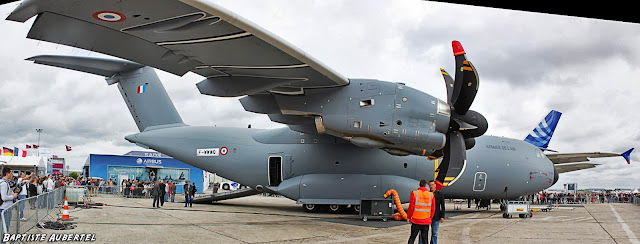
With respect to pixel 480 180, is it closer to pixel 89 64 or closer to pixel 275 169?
pixel 275 169

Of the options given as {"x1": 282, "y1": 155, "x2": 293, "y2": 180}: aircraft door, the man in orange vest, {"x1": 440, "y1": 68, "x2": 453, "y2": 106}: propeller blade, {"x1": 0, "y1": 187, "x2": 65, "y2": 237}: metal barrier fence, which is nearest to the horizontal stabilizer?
{"x1": 0, "y1": 187, "x2": 65, "y2": 237}: metal barrier fence

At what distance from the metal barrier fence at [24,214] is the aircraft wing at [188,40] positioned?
10.4ft

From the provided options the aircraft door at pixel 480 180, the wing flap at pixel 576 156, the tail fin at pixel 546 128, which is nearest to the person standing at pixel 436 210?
the aircraft door at pixel 480 180

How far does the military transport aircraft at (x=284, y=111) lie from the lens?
8719 millimetres

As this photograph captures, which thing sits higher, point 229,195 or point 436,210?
point 436,210

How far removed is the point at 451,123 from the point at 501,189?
6670mm

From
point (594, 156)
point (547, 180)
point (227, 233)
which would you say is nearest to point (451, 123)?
point (227, 233)

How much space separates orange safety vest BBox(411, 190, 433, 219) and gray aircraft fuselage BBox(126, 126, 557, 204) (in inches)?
350

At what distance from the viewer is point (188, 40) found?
9.83m

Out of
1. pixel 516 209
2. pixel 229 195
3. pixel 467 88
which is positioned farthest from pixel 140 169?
pixel 467 88

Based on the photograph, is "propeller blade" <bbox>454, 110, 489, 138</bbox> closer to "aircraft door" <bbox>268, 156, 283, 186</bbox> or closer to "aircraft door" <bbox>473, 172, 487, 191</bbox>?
"aircraft door" <bbox>473, 172, 487, 191</bbox>

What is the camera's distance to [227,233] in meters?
11.2

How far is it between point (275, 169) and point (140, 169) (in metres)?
25.5

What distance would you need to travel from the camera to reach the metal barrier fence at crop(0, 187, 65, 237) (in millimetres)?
7183
